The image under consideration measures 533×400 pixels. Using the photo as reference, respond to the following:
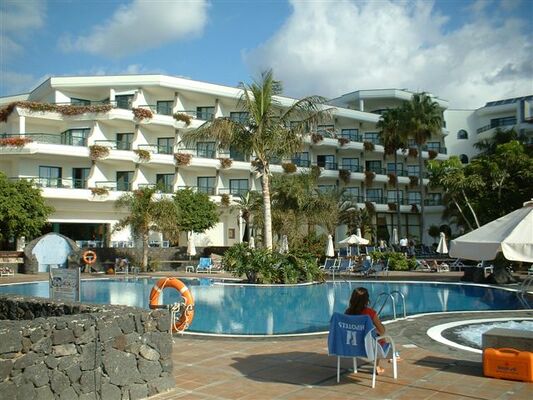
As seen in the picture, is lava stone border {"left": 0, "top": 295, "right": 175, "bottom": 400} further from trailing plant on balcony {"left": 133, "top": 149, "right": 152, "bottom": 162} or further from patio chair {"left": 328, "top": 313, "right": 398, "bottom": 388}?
trailing plant on balcony {"left": 133, "top": 149, "right": 152, "bottom": 162}

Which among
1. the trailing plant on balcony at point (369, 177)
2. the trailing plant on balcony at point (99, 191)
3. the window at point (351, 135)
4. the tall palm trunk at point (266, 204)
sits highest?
the window at point (351, 135)

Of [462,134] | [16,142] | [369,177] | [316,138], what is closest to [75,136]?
[16,142]

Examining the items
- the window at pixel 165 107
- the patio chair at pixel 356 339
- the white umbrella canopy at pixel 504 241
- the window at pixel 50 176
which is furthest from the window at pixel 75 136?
the patio chair at pixel 356 339

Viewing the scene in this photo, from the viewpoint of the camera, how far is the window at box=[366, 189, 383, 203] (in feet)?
177

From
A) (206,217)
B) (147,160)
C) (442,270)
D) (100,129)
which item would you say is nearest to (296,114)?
(442,270)

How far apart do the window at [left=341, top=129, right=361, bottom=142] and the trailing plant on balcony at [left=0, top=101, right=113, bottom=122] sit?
78.8 ft

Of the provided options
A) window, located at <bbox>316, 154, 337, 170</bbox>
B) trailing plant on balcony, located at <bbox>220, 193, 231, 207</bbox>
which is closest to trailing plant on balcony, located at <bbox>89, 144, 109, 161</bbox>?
trailing plant on balcony, located at <bbox>220, 193, 231, 207</bbox>

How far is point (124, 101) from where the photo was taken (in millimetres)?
42281

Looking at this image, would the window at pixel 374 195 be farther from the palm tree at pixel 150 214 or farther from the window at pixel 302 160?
the palm tree at pixel 150 214

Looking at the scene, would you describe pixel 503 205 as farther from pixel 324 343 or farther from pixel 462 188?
pixel 324 343

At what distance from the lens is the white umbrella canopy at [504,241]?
7.20m

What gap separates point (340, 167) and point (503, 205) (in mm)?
24574

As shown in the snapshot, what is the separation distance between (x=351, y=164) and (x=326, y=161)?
9.52 ft

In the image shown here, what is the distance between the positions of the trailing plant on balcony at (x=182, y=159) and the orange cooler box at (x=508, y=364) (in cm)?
3664
